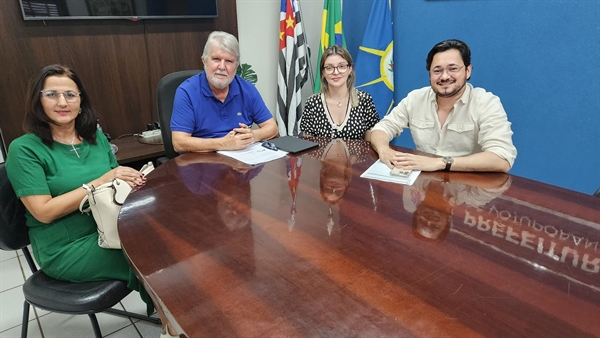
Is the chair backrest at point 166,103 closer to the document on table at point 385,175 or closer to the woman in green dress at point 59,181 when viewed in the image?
the woman in green dress at point 59,181

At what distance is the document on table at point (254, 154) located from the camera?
173 cm

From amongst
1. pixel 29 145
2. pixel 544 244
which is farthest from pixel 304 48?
pixel 544 244

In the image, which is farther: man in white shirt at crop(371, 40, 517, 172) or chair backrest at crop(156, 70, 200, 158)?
chair backrest at crop(156, 70, 200, 158)

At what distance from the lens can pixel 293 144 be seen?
1.92 meters

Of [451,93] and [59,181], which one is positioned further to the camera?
[451,93]

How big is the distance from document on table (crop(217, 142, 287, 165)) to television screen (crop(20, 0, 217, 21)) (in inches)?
62.0

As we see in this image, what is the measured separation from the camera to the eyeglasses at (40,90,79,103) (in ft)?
4.64

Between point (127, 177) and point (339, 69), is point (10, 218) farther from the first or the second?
point (339, 69)

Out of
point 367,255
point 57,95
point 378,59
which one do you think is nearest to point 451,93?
point 367,255

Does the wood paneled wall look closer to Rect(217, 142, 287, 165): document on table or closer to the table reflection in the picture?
Rect(217, 142, 287, 165): document on table

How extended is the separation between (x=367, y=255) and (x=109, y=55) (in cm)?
262

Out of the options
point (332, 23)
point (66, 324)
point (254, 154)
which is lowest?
point (66, 324)

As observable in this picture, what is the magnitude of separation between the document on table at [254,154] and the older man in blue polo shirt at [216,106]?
31mm

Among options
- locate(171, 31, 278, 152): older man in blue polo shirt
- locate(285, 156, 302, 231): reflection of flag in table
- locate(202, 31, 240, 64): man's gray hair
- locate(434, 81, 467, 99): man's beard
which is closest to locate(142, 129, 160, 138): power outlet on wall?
locate(171, 31, 278, 152): older man in blue polo shirt
